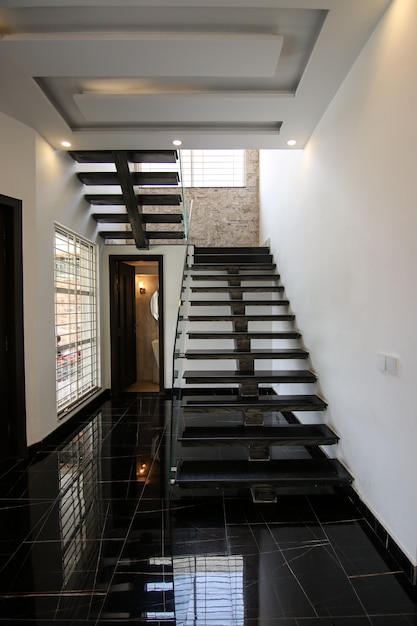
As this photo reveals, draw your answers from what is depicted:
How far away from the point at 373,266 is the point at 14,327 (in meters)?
3.07

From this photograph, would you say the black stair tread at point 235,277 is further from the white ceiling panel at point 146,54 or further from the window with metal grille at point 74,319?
the white ceiling panel at point 146,54

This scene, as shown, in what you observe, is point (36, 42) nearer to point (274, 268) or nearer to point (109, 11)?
point (109, 11)

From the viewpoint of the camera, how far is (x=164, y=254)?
5.44m

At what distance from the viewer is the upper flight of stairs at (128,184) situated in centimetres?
371

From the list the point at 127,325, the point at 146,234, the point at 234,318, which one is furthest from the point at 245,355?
the point at 127,325

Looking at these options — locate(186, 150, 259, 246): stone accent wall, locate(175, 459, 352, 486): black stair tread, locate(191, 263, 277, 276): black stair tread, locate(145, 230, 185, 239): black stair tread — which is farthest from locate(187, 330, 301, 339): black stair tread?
locate(186, 150, 259, 246): stone accent wall

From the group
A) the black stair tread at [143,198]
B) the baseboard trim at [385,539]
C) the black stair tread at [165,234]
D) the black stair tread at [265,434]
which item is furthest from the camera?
the black stair tread at [165,234]

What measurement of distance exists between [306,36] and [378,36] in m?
0.44

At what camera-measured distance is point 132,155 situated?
3689mm

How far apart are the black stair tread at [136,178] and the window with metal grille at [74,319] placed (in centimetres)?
72

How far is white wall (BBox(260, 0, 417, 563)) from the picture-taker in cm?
179

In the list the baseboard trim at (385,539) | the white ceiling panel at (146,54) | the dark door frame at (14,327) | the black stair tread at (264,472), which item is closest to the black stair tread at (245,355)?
the black stair tread at (264,472)

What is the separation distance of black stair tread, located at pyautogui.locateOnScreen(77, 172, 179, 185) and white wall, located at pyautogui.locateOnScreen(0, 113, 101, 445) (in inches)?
18.1

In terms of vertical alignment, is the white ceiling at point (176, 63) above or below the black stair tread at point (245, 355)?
above
